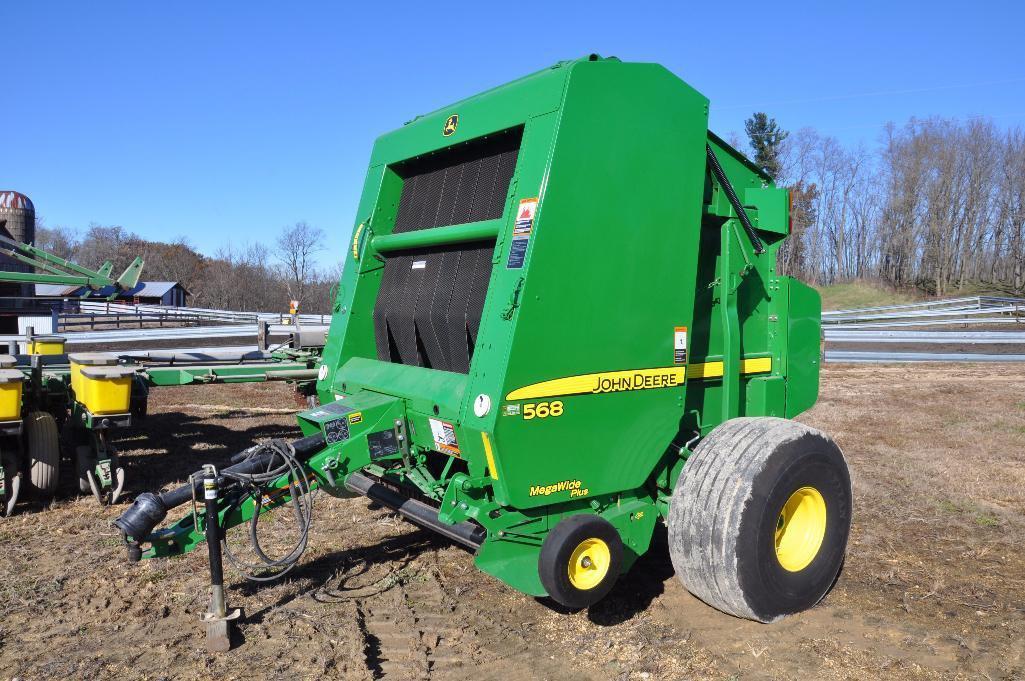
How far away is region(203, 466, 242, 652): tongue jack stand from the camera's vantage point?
373 centimetres

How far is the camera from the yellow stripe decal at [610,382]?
367 cm

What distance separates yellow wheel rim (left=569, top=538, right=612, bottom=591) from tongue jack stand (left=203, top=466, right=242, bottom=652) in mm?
1739

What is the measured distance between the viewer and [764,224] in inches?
197

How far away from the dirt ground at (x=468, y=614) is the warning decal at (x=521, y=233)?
2.00 meters

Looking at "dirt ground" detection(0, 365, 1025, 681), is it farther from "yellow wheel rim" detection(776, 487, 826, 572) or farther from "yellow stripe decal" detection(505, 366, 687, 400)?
"yellow stripe decal" detection(505, 366, 687, 400)

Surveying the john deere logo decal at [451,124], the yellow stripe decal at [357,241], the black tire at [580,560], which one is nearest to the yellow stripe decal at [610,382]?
the black tire at [580,560]

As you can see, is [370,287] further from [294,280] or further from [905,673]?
[294,280]

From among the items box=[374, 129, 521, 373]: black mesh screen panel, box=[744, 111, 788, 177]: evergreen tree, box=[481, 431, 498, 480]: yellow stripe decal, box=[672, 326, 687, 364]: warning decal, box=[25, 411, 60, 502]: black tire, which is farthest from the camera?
box=[744, 111, 788, 177]: evergreen tree

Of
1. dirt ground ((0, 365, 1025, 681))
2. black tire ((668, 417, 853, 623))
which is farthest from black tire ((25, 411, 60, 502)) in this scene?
black tire ((668, 417, 853, 623))

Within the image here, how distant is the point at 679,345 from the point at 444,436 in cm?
138

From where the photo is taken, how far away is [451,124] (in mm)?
4613

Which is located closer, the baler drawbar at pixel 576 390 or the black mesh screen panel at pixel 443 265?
the baler drawbar at pixel 576 390

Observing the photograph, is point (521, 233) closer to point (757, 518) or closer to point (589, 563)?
point (589, 563)

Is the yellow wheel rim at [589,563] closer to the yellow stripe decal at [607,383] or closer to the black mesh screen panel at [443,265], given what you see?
the yellow stripe decal at [607,383]
